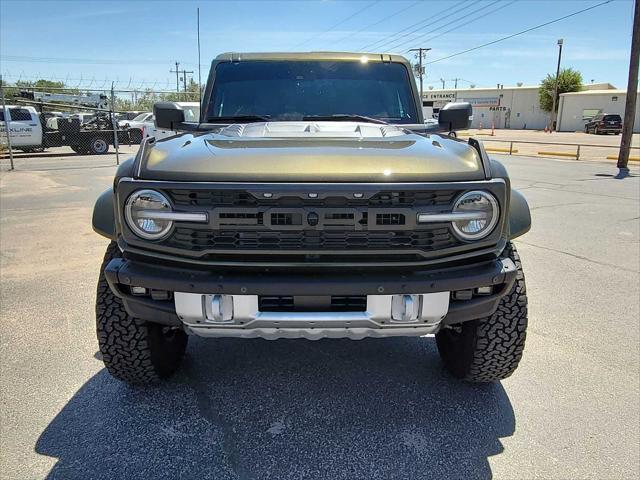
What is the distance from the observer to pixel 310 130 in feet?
9.27

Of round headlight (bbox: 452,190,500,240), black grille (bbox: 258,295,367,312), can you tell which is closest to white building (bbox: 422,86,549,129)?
round headlight (bbox: 452,190,500,240)

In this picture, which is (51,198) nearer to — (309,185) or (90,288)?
(90,288)

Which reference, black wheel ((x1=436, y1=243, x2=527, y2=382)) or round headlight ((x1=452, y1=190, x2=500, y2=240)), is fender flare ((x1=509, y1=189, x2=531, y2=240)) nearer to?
black wheel ((x1=436, y1=243, x2=527, y2=382))

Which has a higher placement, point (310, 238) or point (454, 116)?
point (454, 116)

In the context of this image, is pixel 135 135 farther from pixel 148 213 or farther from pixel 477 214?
pixel 477 214

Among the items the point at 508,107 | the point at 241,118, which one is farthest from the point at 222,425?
the point at 508,107

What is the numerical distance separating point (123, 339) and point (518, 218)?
210cm

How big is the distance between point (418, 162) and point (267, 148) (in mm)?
681

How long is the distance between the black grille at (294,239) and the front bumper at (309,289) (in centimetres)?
12

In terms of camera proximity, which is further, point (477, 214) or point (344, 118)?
point (344, 118)

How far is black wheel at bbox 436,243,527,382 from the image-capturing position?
2570 millimetres

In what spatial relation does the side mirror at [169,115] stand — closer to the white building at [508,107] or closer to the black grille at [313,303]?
the black grille at [313,303]

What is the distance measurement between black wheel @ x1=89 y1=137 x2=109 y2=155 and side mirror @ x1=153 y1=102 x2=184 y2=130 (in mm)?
18597

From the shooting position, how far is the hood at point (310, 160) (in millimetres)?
2084
